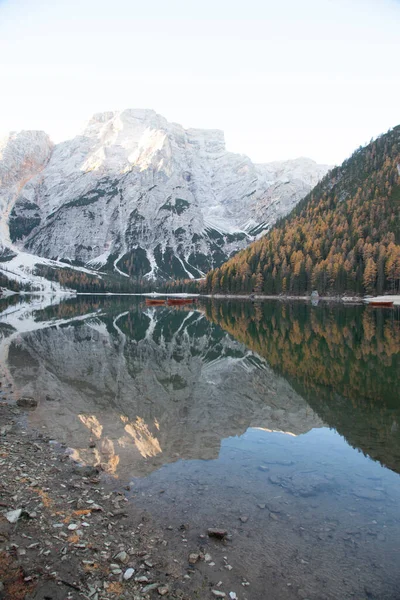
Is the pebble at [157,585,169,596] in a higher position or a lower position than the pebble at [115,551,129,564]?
→ higher

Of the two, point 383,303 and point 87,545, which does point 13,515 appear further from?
point 383,303

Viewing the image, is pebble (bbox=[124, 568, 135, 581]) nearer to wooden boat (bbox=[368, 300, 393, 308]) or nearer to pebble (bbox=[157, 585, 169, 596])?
pebble (bbox=[157, 585, 169, 596])

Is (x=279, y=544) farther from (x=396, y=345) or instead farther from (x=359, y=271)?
(x=359, y=271)

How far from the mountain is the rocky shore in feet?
473

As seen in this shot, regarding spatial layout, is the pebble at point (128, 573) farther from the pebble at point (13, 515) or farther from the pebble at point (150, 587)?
the pebble at point (13, 515)

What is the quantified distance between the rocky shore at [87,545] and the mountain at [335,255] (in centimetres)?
14423

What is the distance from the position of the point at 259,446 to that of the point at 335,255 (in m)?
152

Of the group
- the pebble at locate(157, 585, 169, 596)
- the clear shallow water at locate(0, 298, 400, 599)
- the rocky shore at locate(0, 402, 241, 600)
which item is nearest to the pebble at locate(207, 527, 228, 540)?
the rocky shore at locate(0, 402, 241, 600)

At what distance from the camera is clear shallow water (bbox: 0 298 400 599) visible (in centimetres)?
872

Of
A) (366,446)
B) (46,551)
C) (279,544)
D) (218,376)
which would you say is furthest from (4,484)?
(218,376)

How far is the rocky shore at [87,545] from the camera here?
7426mm

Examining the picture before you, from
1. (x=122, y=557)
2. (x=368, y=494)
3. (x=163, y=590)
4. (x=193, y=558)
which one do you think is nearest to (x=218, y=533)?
(x=193, y=558)

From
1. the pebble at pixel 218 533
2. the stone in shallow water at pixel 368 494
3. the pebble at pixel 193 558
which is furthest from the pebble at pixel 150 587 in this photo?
the stone in shallow water at pixel 368 494

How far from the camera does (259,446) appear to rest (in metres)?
15.5
